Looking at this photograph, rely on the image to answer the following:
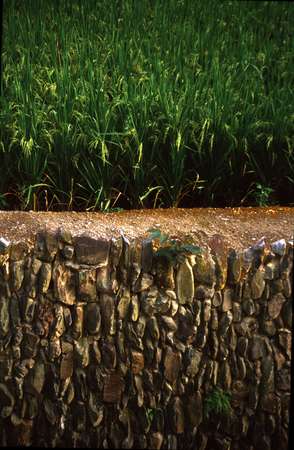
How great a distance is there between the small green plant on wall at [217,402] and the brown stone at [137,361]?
1.05 ft

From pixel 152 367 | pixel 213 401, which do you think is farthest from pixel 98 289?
pixel 213 401

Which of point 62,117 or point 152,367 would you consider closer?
point 152,367

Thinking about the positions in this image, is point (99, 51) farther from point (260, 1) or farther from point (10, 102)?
point (260, 1)

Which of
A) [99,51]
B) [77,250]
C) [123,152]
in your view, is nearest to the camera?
[77,250]

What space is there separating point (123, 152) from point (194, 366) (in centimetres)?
108

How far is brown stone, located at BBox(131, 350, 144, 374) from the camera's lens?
352 centimetres

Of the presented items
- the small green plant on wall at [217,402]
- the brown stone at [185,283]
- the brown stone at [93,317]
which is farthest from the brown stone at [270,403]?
the brown stone at [93,317]

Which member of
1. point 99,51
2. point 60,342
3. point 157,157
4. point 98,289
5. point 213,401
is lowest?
point 213,401

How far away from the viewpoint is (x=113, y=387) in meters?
3.54

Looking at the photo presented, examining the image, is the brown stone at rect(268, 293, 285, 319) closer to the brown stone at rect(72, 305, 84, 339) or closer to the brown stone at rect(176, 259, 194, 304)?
the brown stone at rect(176, 259, 194, 304)

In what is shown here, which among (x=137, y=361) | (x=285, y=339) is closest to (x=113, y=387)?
(x=137, y=361)

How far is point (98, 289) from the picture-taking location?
351 centimetres

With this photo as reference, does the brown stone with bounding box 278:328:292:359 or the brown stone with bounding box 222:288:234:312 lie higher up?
the brown stone with bounding box 222:288:234:312

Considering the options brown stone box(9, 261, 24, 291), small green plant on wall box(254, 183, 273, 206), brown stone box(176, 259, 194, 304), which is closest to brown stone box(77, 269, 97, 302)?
brown stone box(9, 261, 24, 291)
